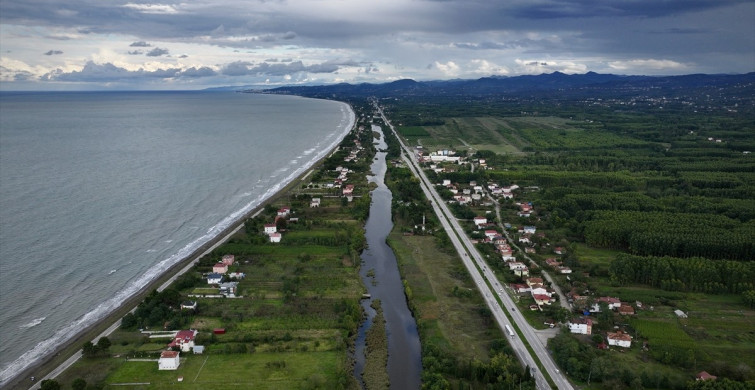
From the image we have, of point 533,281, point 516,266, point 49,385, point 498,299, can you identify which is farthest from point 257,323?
point 516,266

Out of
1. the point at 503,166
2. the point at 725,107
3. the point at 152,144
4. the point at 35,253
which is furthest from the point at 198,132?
the point at 725,107

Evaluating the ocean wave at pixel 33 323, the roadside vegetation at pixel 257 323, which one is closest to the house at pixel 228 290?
the roadside vegetation at pixel 257 323

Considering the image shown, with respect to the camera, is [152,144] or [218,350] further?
[152,144]

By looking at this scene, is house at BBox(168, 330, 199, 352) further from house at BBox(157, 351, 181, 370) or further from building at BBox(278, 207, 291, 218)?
building at BBox(278, 207, 291, 218)

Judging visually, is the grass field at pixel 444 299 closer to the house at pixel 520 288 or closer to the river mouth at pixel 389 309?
the river mouth at pixel 389 309

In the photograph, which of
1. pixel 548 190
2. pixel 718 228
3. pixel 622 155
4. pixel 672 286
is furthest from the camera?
pixel 622 155

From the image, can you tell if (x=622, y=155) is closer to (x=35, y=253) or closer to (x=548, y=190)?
(x=548, y=190)
